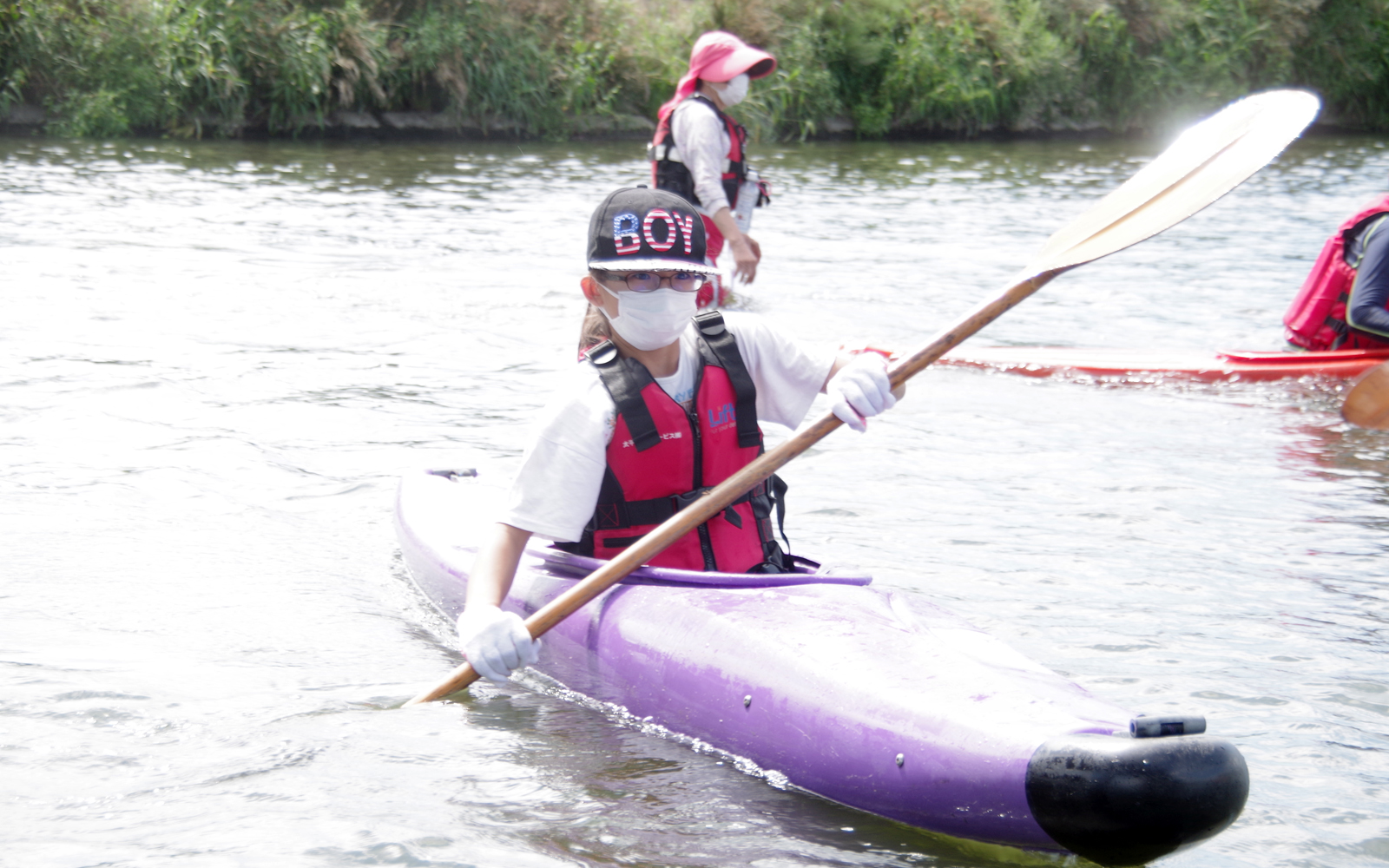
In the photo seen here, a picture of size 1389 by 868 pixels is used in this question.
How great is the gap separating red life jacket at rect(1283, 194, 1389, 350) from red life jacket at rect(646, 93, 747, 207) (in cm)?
266

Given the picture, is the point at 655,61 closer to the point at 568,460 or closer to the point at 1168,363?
the point at 1168,363

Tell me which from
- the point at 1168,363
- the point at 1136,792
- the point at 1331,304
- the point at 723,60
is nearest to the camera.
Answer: the point at 1136,792

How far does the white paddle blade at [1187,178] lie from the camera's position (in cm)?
304

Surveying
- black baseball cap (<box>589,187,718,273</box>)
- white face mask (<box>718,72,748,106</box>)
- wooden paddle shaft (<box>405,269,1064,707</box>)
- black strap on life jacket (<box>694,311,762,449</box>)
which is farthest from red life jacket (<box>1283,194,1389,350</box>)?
black baseball cap (<box>589,187,718,273</box>)

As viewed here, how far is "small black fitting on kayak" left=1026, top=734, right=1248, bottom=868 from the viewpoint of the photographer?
2.08 meters

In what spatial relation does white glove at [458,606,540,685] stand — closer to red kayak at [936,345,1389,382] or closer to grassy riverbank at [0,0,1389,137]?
red kayak at [936,345,1389,382]

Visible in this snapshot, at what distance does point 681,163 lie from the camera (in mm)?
6805

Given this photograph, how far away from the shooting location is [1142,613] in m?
3.64

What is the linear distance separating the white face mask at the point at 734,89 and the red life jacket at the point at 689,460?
12.7ft

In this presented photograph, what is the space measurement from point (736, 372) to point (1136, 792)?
1242 millimetres

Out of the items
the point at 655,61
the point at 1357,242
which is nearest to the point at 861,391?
the point at 1357,242

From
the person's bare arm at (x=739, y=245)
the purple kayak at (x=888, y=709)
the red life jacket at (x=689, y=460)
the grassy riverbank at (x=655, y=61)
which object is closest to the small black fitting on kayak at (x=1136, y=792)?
the purple kayak at (x=888, y=709)

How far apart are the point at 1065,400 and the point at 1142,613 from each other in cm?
246

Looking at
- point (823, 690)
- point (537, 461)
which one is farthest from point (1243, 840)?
point (537, 461)
